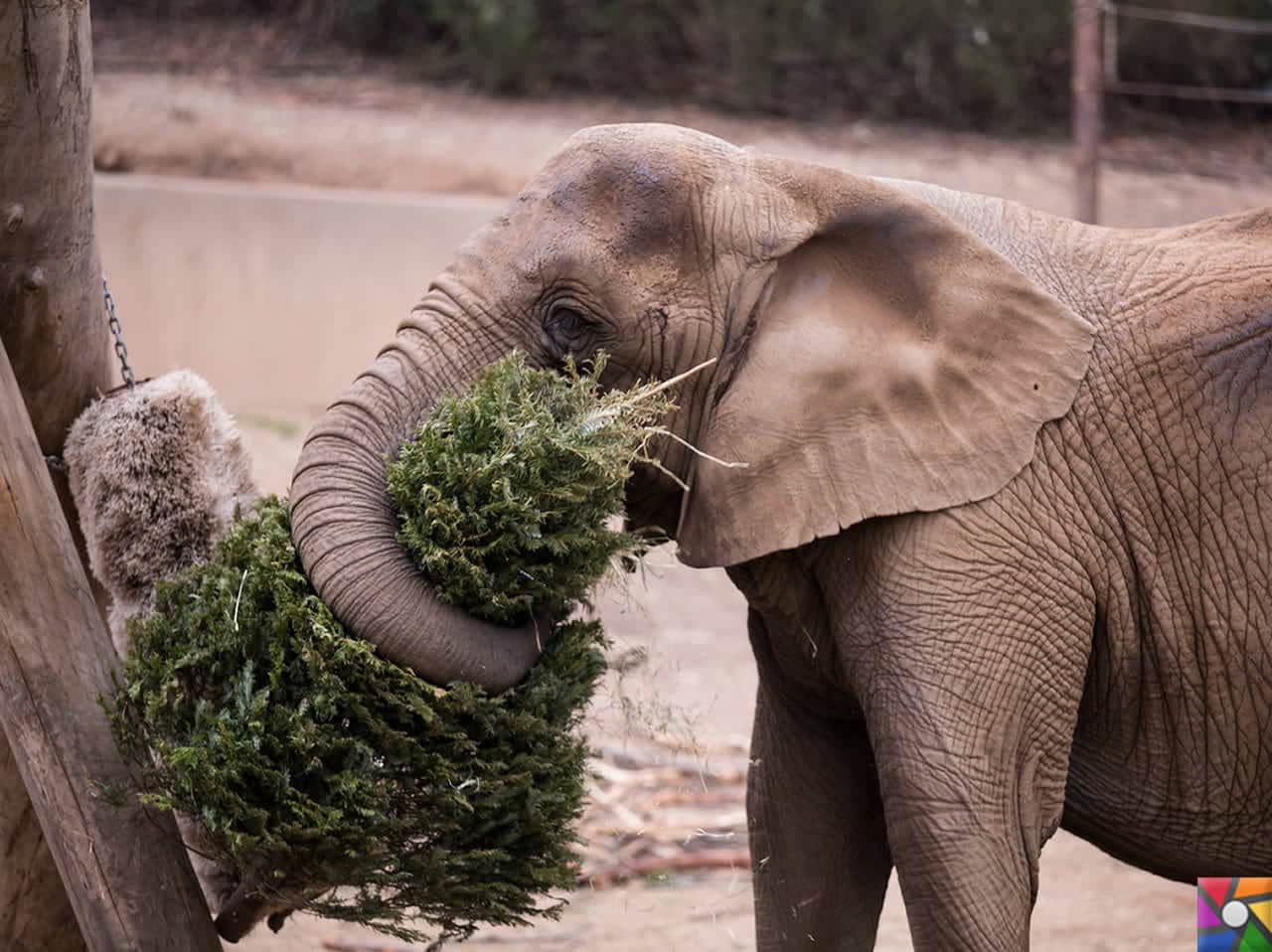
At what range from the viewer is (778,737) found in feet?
14.9

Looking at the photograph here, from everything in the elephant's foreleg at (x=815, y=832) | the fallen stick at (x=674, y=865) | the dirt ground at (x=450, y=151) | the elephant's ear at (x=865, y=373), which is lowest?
the fallen stick at (x=674, y=865)

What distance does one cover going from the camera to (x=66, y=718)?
12.6ft

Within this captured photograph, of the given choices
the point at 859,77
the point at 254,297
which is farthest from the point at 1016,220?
the point at 859,77

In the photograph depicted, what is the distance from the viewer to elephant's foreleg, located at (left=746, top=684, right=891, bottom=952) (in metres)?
4.48

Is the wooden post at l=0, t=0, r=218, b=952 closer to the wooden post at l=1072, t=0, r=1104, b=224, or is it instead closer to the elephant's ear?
the elephant's ear

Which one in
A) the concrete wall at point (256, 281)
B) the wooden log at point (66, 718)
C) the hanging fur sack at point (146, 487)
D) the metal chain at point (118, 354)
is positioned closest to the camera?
the wooden log at point (66, 718)

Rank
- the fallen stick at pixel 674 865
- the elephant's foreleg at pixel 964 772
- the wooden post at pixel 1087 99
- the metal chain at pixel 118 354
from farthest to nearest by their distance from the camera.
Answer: the wooden post at pixel 1087 99 < the fallen stick at pixel 674 865 < the metal chain at pixel 118 354 < the elephant's foreleg at pixel 964 772

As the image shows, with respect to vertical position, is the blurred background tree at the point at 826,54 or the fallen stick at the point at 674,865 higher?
the blurred background tree at the point at 826,54

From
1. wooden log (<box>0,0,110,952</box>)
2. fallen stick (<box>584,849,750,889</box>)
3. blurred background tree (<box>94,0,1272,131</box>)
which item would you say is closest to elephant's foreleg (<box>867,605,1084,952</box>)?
wooden log (<box>0,0,110,952</box>)

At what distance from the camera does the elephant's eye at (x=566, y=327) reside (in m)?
3.72

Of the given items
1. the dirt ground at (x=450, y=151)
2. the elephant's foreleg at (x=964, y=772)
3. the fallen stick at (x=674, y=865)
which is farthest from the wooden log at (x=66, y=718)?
the dirt ground at (x=450, y=151)

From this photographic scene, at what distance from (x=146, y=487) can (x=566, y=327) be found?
1273 mm

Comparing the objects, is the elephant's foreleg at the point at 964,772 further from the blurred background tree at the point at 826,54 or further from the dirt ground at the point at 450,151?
the blurred background tree at the point at 826,54

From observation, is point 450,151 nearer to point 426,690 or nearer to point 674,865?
point 674,865
